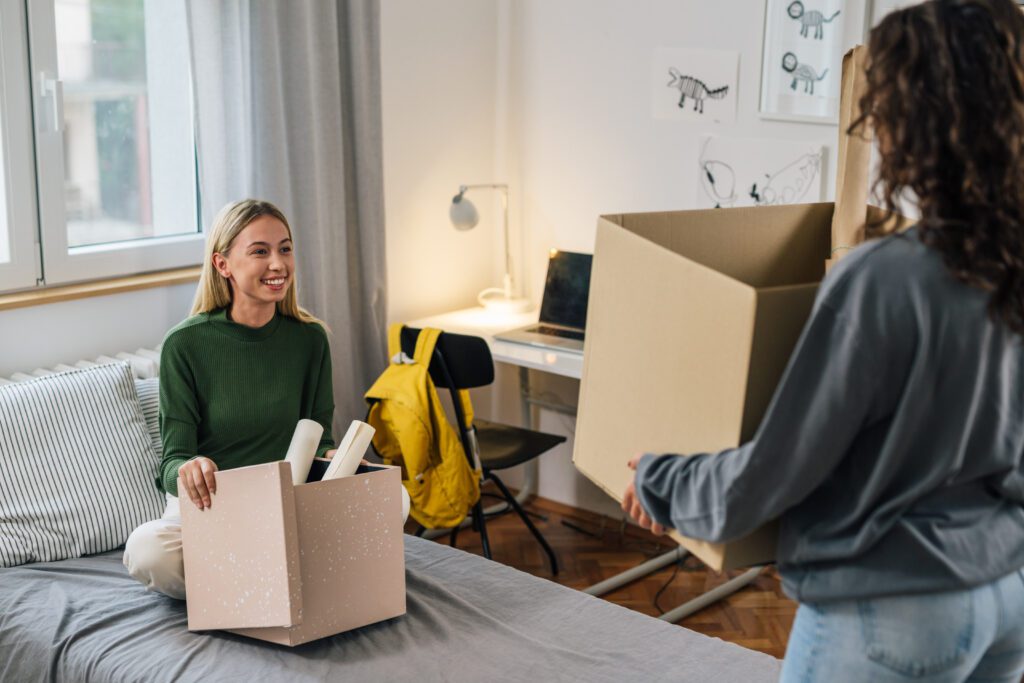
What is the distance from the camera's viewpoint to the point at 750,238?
1.45m

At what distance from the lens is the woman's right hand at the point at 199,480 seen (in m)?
1.86

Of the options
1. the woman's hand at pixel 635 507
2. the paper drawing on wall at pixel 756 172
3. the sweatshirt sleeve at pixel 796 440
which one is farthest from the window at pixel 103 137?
the sweatshirt sleeve at pixel 796 440

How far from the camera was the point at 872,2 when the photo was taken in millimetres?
2980

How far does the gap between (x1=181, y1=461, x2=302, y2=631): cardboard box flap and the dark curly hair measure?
46.1 inches

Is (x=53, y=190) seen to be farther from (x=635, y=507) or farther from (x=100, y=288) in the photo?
(x=635, y=507)

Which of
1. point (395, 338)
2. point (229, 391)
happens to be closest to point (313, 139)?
point (395, 338)

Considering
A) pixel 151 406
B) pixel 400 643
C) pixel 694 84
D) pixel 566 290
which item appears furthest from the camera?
pixel 566 290

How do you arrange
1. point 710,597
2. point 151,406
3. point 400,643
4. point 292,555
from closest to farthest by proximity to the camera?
1. point 292,555
2. point 400,643
3. point 151,406
4. point 710,597

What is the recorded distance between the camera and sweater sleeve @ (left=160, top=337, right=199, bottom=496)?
222 centimetres

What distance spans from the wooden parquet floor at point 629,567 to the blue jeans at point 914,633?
1719 millimetres

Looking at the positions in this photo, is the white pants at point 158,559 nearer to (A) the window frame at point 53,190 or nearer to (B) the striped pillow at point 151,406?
(B) the striped pillow at point 151,406

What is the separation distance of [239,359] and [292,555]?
641 mm

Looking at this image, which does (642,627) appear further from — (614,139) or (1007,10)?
(614,139)

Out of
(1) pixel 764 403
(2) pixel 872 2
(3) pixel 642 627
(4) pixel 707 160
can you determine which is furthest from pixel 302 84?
(1) pixel 764 403
